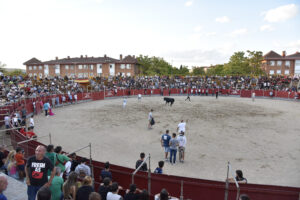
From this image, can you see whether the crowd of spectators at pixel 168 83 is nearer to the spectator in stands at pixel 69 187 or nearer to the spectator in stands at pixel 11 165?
the spectator in stands at pixel 11 165

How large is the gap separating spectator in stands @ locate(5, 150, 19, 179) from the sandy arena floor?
3.56 meters

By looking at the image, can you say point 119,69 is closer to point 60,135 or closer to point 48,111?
point 48,111

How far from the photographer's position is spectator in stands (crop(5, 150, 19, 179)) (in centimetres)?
650

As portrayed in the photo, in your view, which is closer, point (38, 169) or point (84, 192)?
point (84, 192)

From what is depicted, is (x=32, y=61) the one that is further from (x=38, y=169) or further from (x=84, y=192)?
(x=84, y=192)

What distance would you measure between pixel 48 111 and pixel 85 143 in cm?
1095

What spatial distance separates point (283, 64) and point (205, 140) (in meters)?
63.7

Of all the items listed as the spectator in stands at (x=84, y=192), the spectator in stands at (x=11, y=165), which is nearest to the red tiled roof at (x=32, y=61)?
the spectator in stands at (x=11, y=165)

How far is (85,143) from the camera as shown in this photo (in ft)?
39.5

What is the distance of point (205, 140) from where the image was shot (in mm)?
12484

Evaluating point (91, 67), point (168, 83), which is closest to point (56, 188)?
point (168, 83)

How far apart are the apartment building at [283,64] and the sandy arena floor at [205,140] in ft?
168

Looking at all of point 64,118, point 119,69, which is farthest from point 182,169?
point 119,69

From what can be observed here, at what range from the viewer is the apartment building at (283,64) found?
6024cm
